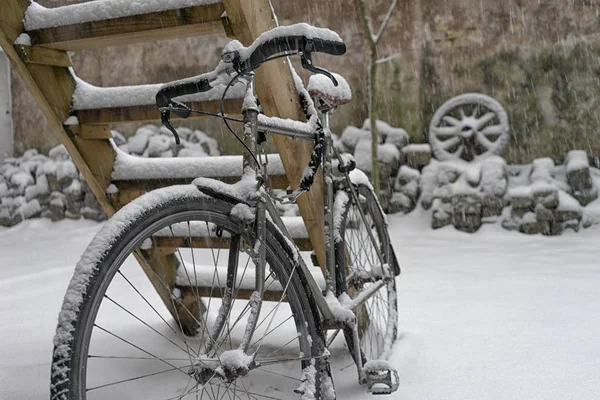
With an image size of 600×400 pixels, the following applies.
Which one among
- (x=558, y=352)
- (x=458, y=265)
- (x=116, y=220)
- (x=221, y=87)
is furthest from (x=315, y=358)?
(x=458, y=265)

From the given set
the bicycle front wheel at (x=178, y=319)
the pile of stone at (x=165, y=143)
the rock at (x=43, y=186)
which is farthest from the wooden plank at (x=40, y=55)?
the rock at (x=43, y=186)

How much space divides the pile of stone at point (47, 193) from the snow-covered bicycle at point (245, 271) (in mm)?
4139

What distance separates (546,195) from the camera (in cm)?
487

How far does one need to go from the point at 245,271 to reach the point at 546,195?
4040 millimetres

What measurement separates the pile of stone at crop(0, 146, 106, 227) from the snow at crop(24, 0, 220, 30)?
4570 millimetres

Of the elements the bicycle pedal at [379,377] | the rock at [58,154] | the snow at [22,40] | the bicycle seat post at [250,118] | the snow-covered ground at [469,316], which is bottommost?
the snow-covered ground at [469,316]

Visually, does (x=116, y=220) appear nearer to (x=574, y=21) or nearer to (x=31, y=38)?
(x=31, y=38)

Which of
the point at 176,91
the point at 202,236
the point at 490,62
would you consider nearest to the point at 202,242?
the point at 202,236

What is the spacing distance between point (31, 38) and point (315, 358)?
130 cm

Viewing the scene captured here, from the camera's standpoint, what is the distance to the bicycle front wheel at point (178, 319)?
1.01m

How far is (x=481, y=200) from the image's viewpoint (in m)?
5.04

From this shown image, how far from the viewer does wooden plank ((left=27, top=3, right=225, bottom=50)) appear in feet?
4.83

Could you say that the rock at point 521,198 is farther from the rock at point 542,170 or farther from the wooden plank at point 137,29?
the wooden plank at point 137,29

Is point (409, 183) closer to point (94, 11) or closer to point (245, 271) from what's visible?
point (245, 271)
